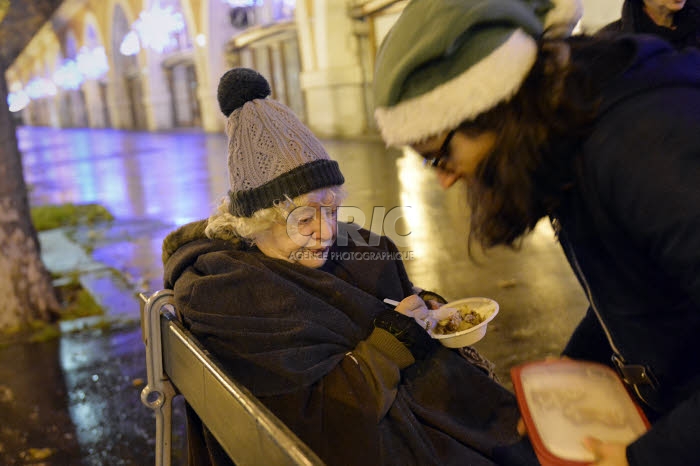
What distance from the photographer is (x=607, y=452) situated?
1179 millimetres

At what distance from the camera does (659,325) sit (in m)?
1.26

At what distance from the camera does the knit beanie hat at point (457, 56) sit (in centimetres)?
116

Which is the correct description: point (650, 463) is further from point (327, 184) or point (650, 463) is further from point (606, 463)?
point (327, 184)

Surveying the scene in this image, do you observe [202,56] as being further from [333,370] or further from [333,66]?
[333,370]

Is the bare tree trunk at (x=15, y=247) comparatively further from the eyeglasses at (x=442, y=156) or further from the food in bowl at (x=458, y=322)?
the eyeglasses at (x=442, y=156)

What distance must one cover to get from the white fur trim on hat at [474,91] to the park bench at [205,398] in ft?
2.06

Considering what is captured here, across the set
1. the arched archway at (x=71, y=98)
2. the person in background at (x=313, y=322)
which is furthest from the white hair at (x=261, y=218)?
the arched archway at (x=71, y=98)

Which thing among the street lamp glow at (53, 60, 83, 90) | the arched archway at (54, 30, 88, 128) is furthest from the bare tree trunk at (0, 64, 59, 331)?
the arched archway at (54, 30, 88, 128)

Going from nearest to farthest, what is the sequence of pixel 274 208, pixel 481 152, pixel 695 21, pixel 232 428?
1. pixel 481 152
2. pixel 232 428
3. pixel 274 208
4. pixel 695 21

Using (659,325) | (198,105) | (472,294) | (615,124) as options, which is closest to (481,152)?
(615,124)

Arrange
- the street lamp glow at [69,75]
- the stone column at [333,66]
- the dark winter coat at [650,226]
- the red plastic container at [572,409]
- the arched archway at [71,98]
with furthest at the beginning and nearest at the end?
the arched archway at [71,98], the street lamp glow at [69,75], the stone column at [333,66], the red plastic container at [572,409], the dark winter coat at [650,226]

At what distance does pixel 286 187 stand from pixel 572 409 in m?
1.03

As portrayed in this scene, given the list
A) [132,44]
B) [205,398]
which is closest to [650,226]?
[205,398]

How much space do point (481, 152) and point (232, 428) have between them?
0.84 meters
